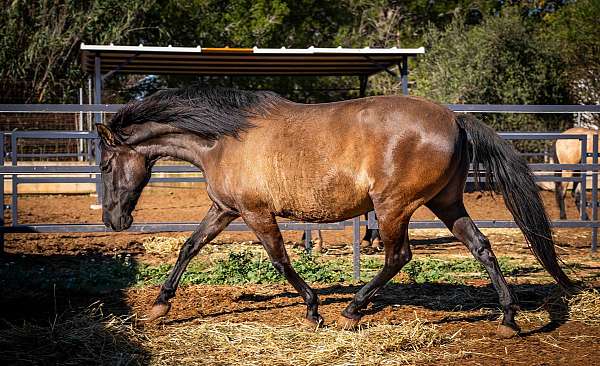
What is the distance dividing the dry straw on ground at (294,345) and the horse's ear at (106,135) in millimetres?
1588

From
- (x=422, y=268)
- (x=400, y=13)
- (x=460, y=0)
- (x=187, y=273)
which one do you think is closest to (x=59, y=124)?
(x=187, y=273)

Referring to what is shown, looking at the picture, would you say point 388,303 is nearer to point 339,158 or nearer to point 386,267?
point 386,267

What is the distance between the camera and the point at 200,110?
5.24m

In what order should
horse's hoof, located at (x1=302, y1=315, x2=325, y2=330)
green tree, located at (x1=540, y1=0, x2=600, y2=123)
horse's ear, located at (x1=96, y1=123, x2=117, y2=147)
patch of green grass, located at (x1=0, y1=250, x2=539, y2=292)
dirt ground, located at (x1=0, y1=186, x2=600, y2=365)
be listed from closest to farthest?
dirt ground, located at (x1=0, y1=186, x2=600, y2=365) < horse's hoof, located at (x1=302, y1=315, x2=325, y2=330) < horse's ear, located at (x1=96, y1=123, x2=117, y2=147) < patch of green grass, located at (x1=0, y1=250, x2=539, y2=292) < green tree, located at (x1=540, y1=0, x2=600, y2=123)

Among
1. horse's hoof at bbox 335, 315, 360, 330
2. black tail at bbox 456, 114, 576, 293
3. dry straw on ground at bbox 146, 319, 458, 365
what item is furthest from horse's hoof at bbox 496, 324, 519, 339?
horse's hoof at bbox 335, 315, 360, 330

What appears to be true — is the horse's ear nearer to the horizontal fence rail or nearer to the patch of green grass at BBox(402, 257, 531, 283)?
the horizontal fence rail

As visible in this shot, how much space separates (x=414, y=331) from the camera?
4625 mm

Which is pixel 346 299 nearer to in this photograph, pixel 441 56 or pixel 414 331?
pixel 414 331

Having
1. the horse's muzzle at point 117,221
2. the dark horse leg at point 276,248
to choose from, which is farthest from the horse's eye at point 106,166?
the dark horse leg at point 276,248

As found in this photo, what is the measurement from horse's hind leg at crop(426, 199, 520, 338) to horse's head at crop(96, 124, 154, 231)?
7.83ft

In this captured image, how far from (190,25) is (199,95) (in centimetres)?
2001

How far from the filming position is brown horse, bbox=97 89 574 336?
15.6 ft

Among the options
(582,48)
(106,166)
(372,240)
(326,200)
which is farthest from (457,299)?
(582,48)

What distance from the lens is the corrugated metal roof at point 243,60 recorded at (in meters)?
9.98
